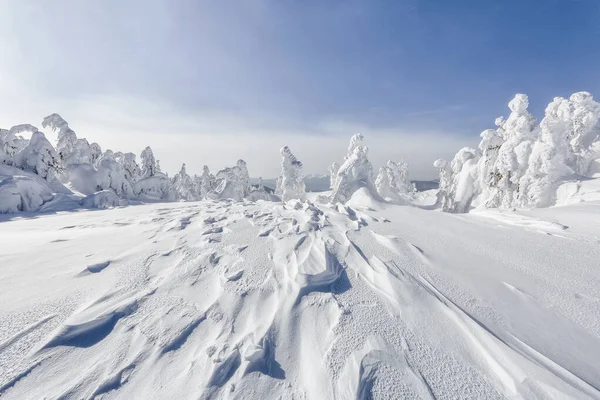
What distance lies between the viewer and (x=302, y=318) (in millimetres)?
2248

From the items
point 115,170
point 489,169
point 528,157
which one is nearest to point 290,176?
point 115,170

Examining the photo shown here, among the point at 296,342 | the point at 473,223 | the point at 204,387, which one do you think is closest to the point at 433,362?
the point at 296,342

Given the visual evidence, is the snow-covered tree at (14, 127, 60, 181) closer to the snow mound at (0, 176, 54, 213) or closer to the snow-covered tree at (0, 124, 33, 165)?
the snow-covered tree at (0, 124, 33, 165)

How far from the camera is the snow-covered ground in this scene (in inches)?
66.5

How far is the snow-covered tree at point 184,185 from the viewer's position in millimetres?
37219

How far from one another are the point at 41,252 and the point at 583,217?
9976 millimetres

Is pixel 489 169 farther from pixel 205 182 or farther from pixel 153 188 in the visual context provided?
pixel 205 182

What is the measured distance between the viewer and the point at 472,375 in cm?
176

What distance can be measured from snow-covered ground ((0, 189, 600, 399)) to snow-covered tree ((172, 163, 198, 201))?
117 feet

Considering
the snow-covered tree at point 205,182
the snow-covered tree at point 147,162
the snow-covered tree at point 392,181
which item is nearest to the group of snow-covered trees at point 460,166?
the snow-covered tree at point 147,162

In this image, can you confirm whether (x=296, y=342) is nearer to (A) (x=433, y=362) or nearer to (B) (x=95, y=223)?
(A) (x=433, y=362)

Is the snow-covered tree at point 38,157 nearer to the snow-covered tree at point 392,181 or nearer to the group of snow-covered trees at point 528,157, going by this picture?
the snow-covered tree at point 392,181

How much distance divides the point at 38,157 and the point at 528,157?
32931mm

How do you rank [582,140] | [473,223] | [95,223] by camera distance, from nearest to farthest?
1. [473,223]
2. [95,223]
3. [582,140]
